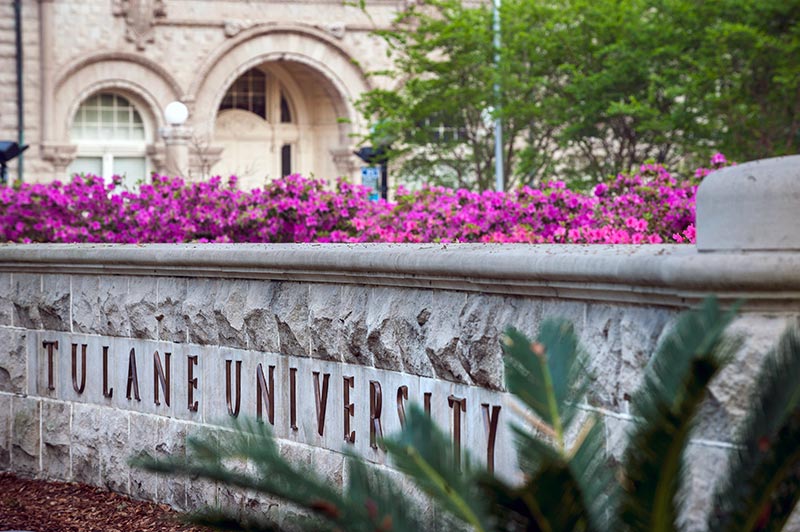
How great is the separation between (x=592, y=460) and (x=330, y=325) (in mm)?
3424

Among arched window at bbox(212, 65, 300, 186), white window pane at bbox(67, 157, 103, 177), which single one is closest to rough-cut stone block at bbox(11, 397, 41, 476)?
white window pane at bbox(67, 157, 103, 177)

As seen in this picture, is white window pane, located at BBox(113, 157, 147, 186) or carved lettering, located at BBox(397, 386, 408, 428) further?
white window pane, located at BBox(113, 157, 147, 186)

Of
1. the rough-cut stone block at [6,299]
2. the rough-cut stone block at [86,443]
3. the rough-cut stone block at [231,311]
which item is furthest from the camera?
the rough-cut stone block at [6,299]

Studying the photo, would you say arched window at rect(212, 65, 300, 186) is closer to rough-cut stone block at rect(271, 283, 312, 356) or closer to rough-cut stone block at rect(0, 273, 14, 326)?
rough-cut stone block at rect(0, 273, 14, 326)

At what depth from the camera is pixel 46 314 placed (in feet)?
28.6

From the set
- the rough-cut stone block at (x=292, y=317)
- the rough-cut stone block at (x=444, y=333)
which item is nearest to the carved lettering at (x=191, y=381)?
the rough-cut stone block at (x=292, y=317)

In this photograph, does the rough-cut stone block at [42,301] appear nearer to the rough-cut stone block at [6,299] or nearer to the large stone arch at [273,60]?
the rough-cut stone block at [6,299]

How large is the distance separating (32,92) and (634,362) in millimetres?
27082

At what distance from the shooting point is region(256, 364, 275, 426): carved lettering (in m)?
6.89

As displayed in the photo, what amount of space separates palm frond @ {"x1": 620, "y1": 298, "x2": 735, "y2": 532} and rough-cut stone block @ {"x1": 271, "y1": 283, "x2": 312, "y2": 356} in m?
3.77

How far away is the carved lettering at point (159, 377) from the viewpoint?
7.70 m

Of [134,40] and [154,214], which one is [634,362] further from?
[134,40]

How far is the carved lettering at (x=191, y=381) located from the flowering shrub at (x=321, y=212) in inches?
164

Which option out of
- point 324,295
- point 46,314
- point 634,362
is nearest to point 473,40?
point 46,314
